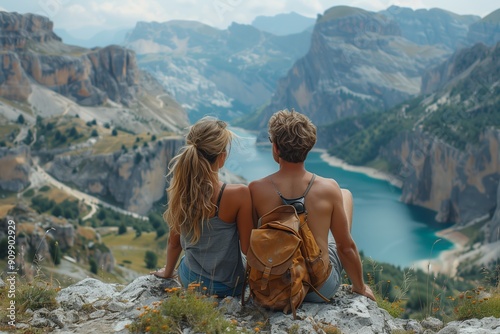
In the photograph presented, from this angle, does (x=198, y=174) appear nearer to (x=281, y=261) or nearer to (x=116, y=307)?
(x=281, y=261)

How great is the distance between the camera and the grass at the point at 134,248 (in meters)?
66.5

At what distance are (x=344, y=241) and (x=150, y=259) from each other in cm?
6184

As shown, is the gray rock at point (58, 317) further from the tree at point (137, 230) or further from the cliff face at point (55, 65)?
the cliff face at point (55, 65)

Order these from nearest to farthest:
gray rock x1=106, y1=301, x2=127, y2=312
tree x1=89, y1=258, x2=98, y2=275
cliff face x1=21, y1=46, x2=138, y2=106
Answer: gray rock x1=106, y1=301, x2=127, y2=312, tree x1=89, y1=258, x2=98, y2=275, cliff face x1=21, y1=46, x2=138, y2=106

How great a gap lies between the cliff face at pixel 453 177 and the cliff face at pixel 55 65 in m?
103

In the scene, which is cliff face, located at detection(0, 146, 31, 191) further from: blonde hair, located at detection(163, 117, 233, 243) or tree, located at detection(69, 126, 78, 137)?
blonde hair, located at detection(163, 117, 233, 243)

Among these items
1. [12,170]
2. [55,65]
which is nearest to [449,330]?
[12,170]

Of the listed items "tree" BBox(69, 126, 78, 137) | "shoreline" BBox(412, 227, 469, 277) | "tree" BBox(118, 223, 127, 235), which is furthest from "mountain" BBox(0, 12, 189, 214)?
"shoreline" BBox(412, 227, 469, 277)

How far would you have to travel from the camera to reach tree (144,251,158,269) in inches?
2596

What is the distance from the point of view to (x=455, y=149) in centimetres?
11650

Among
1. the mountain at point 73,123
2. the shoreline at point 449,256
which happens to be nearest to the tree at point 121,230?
the mountain at point 73,123

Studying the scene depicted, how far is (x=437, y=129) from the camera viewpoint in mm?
129375

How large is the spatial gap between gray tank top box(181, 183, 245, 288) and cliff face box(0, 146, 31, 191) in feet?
342

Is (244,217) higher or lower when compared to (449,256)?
higher
